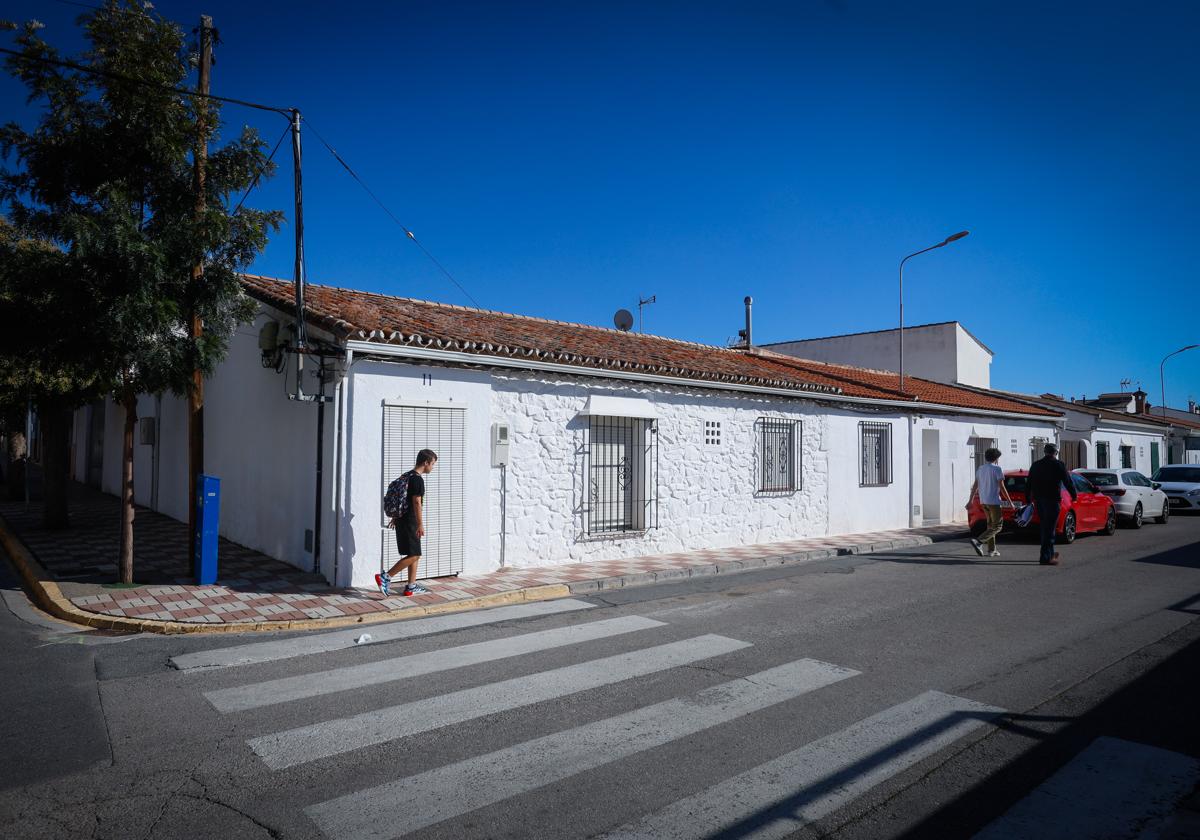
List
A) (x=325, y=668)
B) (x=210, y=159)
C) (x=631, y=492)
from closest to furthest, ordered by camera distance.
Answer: (x=325, y=668)
(x=210, y=159)
(x=631, y=492)

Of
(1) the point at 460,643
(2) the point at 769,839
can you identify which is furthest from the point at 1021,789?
(1) the point at 460,643

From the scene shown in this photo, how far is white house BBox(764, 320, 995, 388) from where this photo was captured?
29.1 metres

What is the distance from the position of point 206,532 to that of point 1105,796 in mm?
8696

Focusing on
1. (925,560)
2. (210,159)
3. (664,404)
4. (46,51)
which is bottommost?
(925,560)

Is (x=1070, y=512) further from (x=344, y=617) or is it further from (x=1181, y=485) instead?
(x=344, y=617)

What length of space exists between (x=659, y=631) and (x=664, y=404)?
5.60 metres

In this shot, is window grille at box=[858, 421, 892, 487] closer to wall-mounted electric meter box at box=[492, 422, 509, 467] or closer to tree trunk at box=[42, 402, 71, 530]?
wall-mounted electric meter box at box=[492, 422, 509, 467]

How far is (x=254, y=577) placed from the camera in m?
8.84

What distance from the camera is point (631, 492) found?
1173 centimetres

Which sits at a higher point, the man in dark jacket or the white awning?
the white awning

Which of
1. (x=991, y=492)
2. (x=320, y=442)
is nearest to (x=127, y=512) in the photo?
(x=320, y=442)

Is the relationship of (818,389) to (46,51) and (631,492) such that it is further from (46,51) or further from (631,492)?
(46,51)

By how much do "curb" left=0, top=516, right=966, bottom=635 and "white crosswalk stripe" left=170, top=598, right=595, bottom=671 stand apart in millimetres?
215


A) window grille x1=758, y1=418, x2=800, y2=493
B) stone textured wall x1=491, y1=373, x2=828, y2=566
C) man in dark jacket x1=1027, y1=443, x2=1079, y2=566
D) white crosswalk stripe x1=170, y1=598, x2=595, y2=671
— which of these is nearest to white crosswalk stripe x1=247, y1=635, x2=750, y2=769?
white crosswalk stripe x1=170, y1=598, x2=595, y2=671
